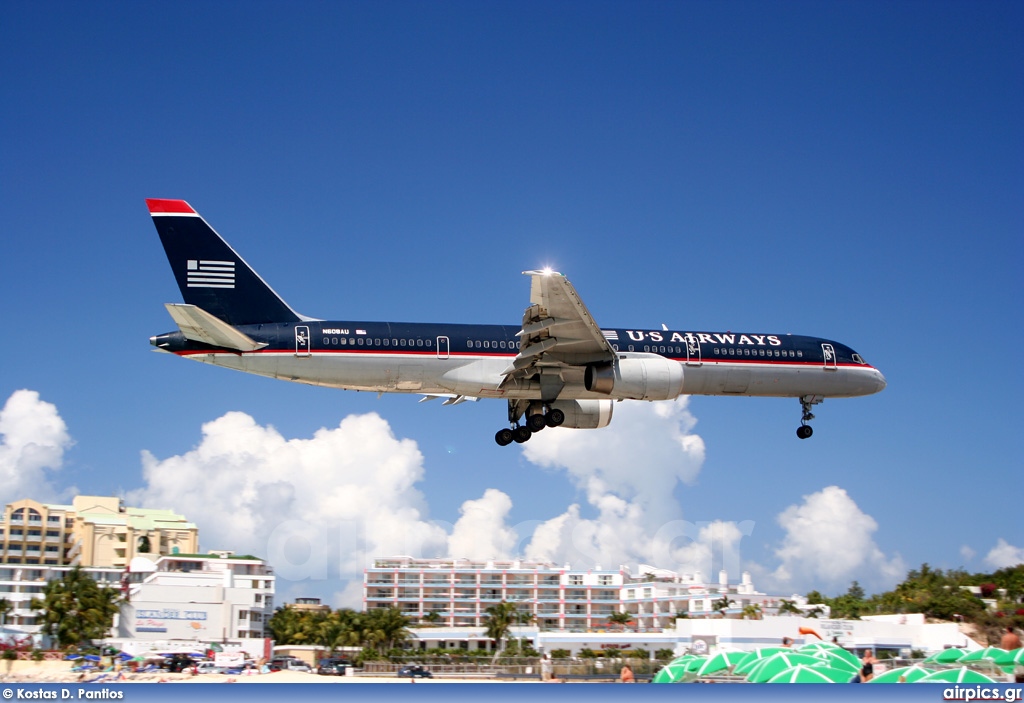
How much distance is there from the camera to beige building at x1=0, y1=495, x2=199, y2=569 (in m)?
67.4

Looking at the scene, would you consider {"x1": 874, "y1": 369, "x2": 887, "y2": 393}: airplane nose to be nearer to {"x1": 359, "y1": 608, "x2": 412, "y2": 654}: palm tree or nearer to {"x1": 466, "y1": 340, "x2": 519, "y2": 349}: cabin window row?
{"x1": 466, "y1": 340, "x2": 519, "y2": 349}: cabin window row

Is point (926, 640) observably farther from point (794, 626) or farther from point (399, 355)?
point (399, 355)

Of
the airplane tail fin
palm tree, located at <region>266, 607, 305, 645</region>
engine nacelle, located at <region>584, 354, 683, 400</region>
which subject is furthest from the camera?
palm tree, located at <region>266, 607, 305, 645</region>

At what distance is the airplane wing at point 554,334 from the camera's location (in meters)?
28.1

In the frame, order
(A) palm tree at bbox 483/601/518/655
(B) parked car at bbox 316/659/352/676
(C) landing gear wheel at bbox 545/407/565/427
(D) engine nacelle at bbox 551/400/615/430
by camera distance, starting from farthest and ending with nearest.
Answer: (A) palm tree at bbox 483/601/518/655 < (D) engine nacelle at bbox 551/400/615/430 < (C) landing gear wheel at bbox 545/407/565/427 < (B) parked car at bbox 316/659/352/676

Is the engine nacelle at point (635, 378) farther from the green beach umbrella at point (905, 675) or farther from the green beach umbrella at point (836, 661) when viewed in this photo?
the green beach umbrella at point (905, 675)

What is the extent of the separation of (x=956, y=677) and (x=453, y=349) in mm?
16328

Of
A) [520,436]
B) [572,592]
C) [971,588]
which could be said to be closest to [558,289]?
[520,436]

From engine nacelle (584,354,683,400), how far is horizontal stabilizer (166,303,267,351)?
10.1 m

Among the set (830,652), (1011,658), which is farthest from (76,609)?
(1011,658)

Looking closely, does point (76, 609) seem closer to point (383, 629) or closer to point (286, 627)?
point (286, 627)

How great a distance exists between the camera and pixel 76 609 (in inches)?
1832

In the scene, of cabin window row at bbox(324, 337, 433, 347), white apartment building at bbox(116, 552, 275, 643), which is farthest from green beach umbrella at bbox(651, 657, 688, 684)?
white apartment building at bbox(116, 552, 275, 643)

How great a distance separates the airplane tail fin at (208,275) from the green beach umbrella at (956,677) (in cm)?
2000
